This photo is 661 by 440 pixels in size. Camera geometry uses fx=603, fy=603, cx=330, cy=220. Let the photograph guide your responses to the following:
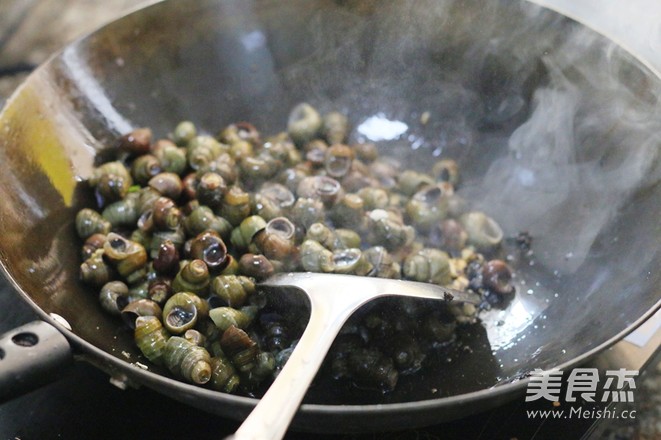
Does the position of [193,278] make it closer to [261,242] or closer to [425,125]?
[261,242]

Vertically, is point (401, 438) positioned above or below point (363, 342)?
below

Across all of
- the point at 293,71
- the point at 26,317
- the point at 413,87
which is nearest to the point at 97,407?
the point at 26,317

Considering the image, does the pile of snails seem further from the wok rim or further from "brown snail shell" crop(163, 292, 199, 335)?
the wok rim

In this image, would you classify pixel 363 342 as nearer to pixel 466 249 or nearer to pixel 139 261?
pixel 466 249

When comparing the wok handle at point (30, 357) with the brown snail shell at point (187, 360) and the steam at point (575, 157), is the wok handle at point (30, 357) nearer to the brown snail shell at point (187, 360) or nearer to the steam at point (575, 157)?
the brown snail shell at point (187, 360)

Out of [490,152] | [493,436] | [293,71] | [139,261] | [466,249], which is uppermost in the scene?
[293,71]
